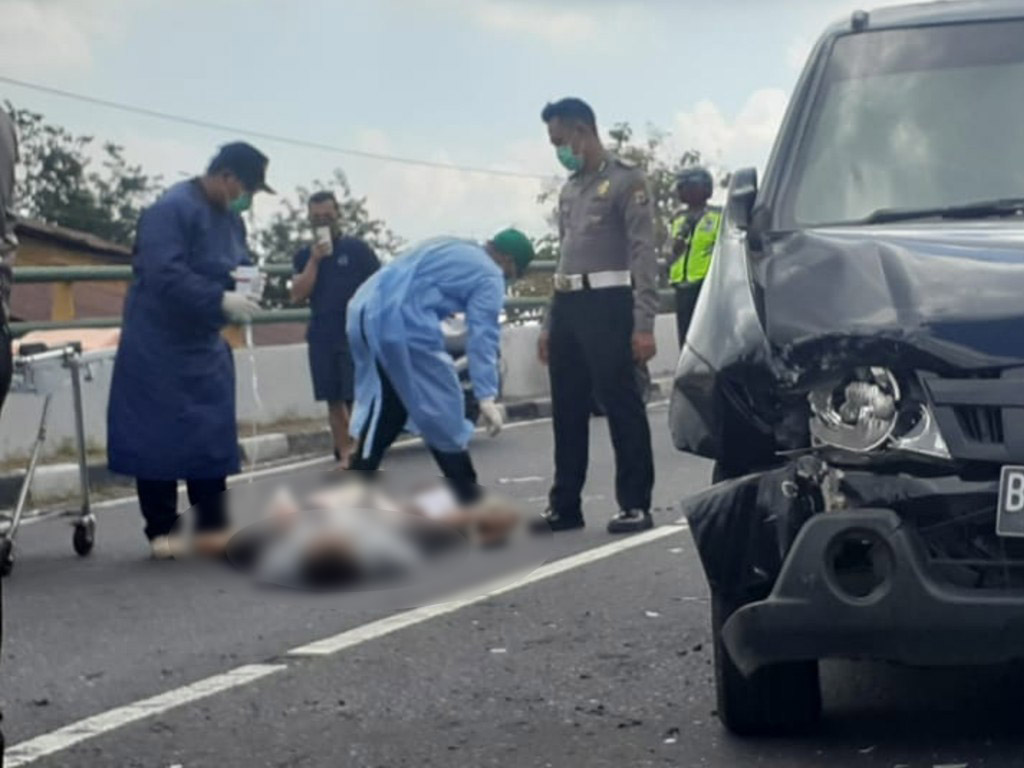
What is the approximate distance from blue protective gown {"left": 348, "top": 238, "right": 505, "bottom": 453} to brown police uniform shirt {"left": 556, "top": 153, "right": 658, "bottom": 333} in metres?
0.42

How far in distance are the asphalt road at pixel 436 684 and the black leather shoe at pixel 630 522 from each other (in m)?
0.75

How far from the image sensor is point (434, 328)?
10.5 metres

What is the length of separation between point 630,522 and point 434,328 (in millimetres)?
1244

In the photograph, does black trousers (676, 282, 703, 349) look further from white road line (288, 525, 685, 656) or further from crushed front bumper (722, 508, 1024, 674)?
crushed front bumper (722, 508, 1024, 674)

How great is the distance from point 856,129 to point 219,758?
2.39 m

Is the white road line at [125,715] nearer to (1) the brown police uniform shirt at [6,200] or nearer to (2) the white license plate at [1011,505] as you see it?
(1) the brown police uniform shirt at [6,200]

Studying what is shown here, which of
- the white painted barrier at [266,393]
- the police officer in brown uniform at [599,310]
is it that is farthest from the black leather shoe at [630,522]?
the white painted barrier at [266,393]

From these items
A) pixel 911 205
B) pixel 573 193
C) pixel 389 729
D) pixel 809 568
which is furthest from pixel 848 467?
pixel 573 193

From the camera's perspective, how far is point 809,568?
523 centimetres

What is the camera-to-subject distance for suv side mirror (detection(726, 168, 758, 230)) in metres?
6.28

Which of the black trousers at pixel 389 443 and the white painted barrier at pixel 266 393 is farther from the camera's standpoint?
the white painted barrier at pixel 266 393

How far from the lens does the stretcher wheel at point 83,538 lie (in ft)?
34.9

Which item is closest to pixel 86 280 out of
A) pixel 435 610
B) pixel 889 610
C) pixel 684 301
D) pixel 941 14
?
pixel 684 301

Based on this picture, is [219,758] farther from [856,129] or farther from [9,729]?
[856,129]
